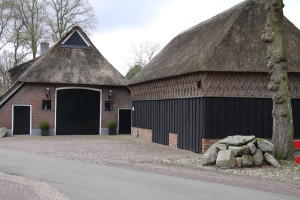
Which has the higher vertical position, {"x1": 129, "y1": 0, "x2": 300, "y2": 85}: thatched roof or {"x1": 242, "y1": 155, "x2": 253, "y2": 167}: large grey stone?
{"x1": 129, "y1": 0, "x2": 300, "y2": 85}: thatched roof

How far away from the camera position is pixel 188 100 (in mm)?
18375

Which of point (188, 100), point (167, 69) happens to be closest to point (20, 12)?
point (167, 69)

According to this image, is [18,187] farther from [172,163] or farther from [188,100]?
[188,100]

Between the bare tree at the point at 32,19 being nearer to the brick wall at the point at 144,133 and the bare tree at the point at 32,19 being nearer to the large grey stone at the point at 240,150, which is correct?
the brick wall at the point at 144,133

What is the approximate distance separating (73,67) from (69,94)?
2058 mm

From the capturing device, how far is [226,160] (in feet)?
41.6

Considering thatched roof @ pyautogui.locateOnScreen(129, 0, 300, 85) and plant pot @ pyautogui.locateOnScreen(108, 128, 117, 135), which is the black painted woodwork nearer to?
plant pot @ pyautogui.locateOnScreen(108, 128, 117, 135)

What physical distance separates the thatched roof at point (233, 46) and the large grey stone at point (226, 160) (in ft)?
15.7

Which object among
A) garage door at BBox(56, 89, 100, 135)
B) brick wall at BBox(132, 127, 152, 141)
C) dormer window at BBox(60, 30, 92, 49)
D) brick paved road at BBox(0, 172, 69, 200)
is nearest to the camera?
brick paved road at BBox(0, 172, 69, 200)

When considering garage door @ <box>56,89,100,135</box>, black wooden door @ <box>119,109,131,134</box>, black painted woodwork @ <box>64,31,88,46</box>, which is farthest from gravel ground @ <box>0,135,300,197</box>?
black painted woodwork @ <box>64,31,88,46</box>

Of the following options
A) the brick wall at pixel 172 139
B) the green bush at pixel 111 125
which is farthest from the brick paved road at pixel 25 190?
the green bush at pixel 111 125

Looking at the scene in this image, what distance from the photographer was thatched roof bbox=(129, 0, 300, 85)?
16906 millimetres

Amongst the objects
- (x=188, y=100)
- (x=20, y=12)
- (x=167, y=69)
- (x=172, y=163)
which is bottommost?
(x=172, y=163)

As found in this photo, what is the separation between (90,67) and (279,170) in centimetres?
1953
